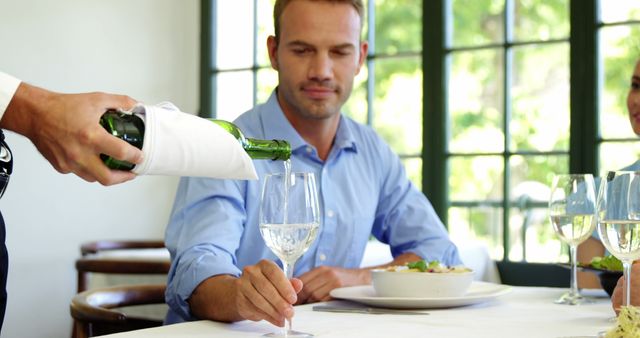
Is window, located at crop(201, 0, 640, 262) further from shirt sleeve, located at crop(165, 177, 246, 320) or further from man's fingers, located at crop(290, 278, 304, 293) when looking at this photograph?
man's fingers, located at crop(290, 278, 304, 293)

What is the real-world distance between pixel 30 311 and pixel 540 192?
222 cm

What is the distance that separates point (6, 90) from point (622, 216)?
0.83 metres

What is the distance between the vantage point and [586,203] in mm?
1723

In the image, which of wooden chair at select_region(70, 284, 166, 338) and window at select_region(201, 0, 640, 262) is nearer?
wooden chair at select_region(70, 284, 166, 338)

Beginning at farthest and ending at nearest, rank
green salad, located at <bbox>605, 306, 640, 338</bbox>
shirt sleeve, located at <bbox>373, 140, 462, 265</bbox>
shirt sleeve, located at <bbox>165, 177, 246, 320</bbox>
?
shirt sleeve, located at <bbox>373, 140, 462, 265</bbox> < shirt sleeve, located at <bbox>165, 177, 246, 320</bbox> < green salad, located at <bbox>605, 306, 640, 338</bbox>

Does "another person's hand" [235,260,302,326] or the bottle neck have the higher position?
the bottle neck

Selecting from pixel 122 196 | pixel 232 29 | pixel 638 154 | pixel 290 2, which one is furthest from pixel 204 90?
pixel 290 2

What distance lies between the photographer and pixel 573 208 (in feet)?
5.67

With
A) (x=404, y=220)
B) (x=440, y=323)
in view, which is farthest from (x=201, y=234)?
(x=404, y=220)

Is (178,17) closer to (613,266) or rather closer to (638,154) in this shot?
(638,154)

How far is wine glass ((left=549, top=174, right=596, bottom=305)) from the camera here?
67.7 inches

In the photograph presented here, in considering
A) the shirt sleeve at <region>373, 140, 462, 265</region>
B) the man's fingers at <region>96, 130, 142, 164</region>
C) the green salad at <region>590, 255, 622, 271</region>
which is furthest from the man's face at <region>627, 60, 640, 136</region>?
the man's fingers at <region>96, 130, 142, 164</region>

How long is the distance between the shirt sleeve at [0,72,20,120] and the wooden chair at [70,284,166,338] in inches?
27.5

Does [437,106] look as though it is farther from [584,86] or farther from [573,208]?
[573,208]
